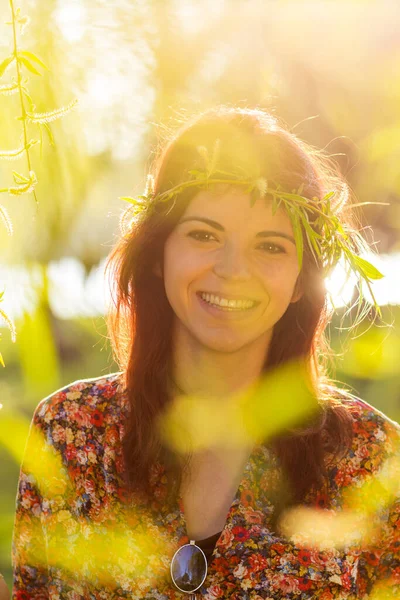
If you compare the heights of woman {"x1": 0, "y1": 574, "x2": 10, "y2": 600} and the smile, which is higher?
the smile

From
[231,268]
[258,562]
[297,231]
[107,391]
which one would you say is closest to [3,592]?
[258,562]

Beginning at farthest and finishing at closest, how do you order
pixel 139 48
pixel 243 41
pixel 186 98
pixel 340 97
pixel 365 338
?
pixel 365 338, pixel 340 97, pixel 243 41, pixel 186 98, pixel 139 48

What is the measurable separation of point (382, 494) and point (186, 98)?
5.48 ft

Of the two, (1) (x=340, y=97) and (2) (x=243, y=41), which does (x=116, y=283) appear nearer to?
(2) (x=243, y=41)

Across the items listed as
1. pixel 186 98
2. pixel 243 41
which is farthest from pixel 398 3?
pixel 186 98

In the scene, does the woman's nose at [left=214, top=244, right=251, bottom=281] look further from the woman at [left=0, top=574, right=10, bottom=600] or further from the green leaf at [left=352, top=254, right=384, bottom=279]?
the woman at [left=0, top=574, right=10, bottom=600]

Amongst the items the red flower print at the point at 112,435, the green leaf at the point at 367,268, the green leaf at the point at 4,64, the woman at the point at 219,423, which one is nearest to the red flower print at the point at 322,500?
the woman at the point at 219,423

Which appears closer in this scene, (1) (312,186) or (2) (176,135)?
(1) (312,186)

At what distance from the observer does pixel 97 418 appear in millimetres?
1952

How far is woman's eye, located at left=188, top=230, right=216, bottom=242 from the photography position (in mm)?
1742

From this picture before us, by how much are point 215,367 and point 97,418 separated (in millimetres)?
327

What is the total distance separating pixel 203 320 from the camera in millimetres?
1747

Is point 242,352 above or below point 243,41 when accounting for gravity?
below

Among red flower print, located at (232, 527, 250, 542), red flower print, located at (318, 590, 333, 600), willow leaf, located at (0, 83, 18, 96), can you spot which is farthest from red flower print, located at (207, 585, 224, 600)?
willow leaf, located at (0, 83, 18, 96)
